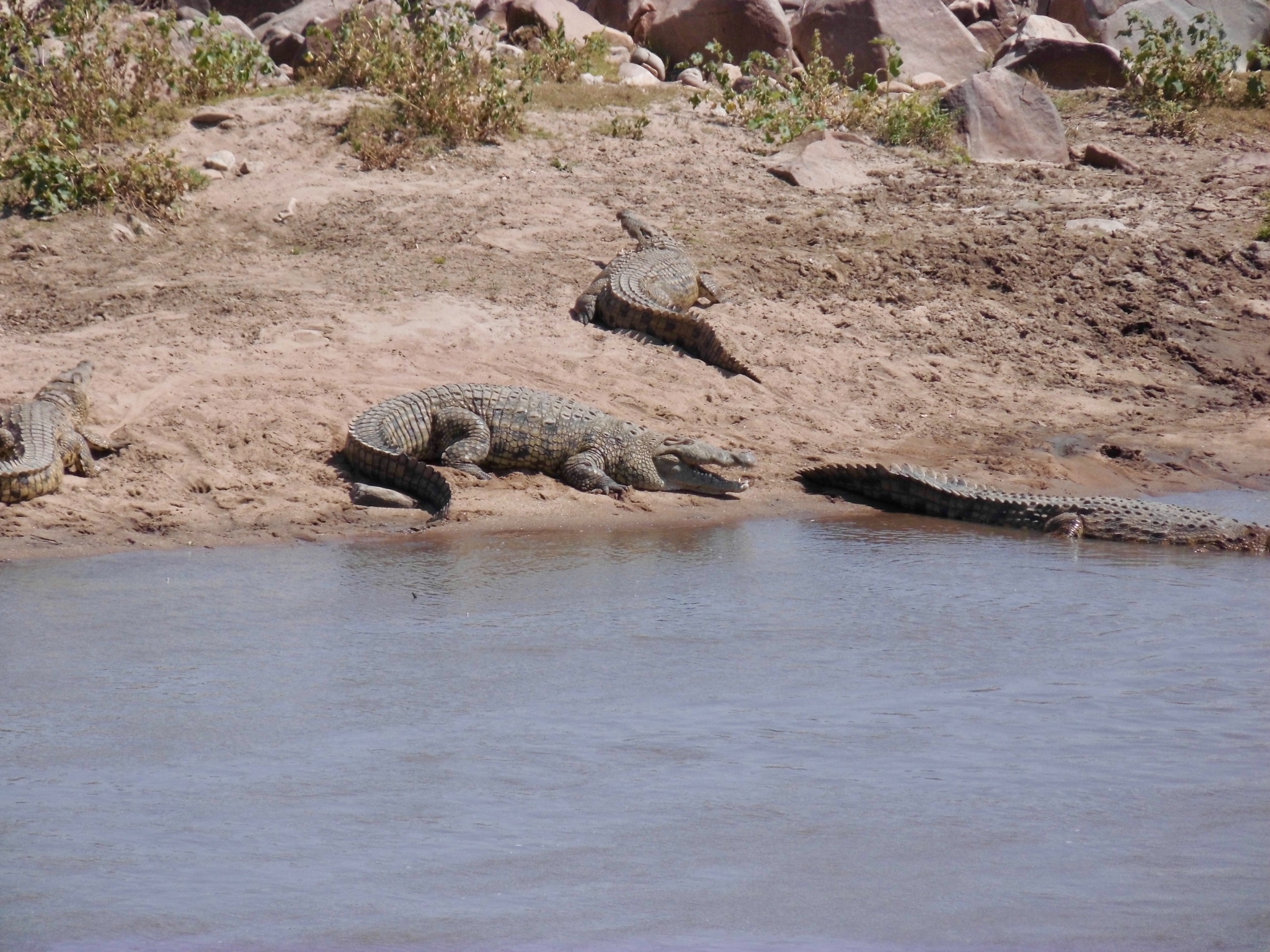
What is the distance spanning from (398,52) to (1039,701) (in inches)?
376

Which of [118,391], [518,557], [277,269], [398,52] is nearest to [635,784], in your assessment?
[518,557]

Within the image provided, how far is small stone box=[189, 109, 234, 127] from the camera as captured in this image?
38.4 ft

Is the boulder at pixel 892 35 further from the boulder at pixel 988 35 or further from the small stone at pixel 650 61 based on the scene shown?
the boulder at pixel 988 35

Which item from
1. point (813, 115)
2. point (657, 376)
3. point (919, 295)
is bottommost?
point (657, 376)

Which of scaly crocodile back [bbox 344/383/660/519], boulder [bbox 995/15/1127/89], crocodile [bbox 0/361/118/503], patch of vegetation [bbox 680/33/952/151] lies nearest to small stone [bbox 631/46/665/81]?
patch of vegetation [bbox 680/33/952/151]

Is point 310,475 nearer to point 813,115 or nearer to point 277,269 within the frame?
point 277,269

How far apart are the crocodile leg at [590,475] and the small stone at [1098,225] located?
5.40m

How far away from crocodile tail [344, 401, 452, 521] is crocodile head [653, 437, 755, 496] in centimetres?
128

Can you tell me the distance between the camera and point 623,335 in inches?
377

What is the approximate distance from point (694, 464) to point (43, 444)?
339 centimetres

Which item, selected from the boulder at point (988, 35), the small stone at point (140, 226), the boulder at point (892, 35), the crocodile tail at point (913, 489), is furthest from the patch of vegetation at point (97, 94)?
the boulder at point (988, 35)

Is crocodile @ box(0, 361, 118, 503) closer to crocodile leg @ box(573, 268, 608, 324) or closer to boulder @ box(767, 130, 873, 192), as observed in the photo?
crocodile leg @ box(573, 268, 608, 324)

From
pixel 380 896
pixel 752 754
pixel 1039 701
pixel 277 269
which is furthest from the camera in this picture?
pixel 277 269

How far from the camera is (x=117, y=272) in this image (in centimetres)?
966
